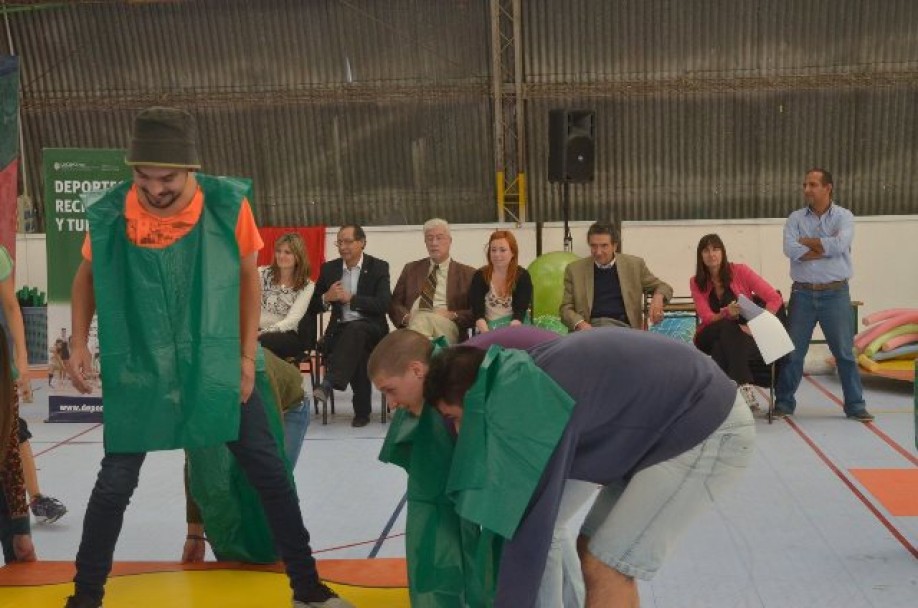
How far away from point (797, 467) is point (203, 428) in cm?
307

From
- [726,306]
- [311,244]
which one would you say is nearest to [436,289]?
[726,306]

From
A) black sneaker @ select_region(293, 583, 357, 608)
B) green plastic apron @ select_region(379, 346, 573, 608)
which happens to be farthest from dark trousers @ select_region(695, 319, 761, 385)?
green plastic apron @ select_region(379, 346, 573, 608)

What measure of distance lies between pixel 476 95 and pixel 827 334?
4533 mm

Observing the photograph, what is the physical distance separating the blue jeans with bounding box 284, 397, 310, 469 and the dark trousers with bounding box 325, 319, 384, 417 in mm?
2491

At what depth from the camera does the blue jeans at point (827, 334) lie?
599 cm

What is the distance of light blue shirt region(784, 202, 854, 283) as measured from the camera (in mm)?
5969

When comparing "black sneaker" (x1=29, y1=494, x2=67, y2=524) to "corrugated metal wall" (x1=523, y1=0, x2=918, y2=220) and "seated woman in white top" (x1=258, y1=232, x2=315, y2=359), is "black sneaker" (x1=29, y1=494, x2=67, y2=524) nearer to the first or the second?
"seated woman in white top" (x1=258, y1=232, x2=315, y2=359)

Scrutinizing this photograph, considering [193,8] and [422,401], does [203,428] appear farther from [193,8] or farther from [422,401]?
[193,8]

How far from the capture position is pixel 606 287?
6.42 meters

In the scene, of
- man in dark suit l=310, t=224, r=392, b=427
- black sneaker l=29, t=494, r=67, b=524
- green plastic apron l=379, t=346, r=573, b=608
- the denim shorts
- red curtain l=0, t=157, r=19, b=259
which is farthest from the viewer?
man in dark suit l=310, t=224, r=392, b=427

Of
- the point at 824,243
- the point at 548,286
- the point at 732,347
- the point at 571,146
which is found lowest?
the point at 732,347

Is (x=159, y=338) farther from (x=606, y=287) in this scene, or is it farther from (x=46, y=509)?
(x=606, y=287)

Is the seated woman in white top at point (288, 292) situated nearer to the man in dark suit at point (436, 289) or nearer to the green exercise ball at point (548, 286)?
the man in dark suit at point (436, 289)

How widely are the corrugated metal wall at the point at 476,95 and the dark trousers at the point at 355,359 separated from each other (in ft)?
12.4
